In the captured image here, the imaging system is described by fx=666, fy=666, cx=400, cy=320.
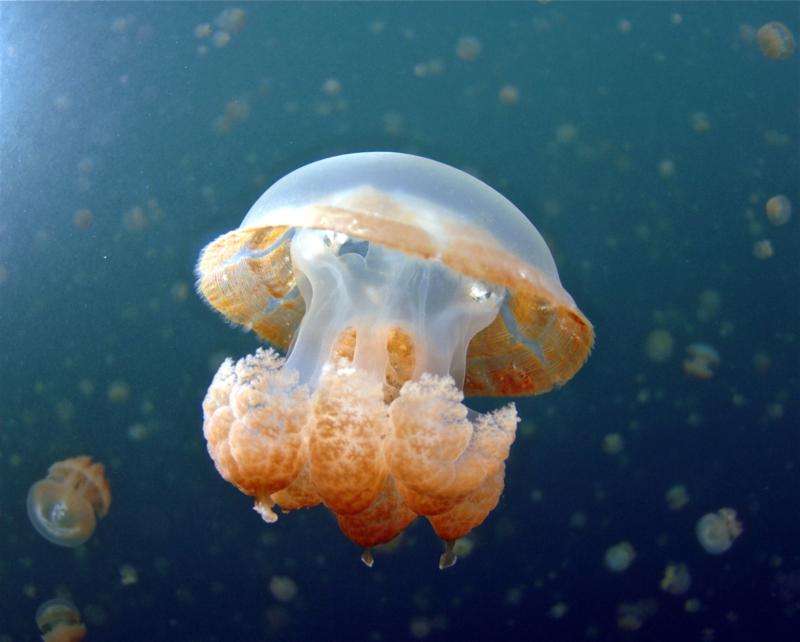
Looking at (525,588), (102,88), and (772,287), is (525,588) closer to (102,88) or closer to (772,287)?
(772,287)

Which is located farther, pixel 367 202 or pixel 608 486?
pixel 608 486

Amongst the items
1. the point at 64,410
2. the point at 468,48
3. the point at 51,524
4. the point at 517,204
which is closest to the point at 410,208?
the point at 517,204

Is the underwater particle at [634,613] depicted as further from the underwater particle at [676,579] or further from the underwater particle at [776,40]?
the underwater particle at [776,40]

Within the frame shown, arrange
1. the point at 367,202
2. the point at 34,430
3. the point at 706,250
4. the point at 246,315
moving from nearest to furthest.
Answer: the point at 367,202 → the point at 246,315 → the point at 706,250 → the point at 34,430

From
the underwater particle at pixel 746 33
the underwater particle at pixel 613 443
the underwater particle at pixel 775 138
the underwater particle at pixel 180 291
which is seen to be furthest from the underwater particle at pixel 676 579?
the underwater particle at pixel 180 291

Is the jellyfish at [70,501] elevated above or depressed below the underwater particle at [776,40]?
below

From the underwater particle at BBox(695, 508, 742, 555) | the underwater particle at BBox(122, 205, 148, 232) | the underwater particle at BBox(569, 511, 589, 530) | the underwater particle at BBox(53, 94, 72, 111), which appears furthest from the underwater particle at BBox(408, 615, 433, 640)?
the underwater particle at BBox(53, 94, 72, 111)

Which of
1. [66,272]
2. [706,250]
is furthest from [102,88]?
[706,250]

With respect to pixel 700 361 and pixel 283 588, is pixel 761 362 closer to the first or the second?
pixel 700 361
